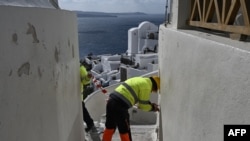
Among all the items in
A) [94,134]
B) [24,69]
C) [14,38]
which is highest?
[14,38]

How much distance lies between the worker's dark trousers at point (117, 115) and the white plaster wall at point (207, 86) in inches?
63.9

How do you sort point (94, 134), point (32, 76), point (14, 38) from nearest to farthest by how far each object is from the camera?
point (14, 38) < point (32, 76) < point (94, 134)

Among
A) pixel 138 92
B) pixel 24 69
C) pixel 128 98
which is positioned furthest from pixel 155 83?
pixel 24 69

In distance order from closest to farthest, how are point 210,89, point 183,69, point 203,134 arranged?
1. point 210,89
2. point 203,134
3. point 183,69

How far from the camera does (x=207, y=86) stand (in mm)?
2688

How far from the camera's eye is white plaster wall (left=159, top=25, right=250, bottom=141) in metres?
2.08

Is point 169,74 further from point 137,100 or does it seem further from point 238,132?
point 238,132

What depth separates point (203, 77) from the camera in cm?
281

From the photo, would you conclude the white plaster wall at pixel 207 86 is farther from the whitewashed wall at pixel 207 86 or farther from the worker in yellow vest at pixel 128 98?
the worker in yellow vest at pixel 128 98

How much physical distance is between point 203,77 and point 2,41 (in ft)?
5.43

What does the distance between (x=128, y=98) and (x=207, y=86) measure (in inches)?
127

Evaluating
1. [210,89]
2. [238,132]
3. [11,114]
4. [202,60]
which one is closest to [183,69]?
[202,60]

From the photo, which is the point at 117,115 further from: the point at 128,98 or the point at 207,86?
the point at 207,86

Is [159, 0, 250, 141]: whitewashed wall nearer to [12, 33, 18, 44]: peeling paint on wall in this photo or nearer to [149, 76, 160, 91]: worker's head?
[149, 76, 160, 91]: worker's head
